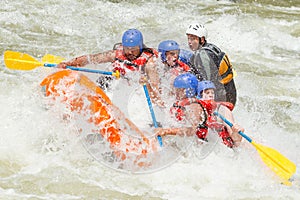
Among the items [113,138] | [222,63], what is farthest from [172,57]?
[113,138]

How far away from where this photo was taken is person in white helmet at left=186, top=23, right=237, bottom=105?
601 cm

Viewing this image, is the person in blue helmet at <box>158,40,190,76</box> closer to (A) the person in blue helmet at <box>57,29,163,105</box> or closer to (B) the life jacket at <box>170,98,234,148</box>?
(A) the person in blue helmet at <box>57,29,163,105</box>

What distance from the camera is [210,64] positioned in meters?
6.02

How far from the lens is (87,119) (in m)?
5.70

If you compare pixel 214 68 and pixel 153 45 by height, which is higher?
pixel 214 68

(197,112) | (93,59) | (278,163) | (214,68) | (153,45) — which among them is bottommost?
(278,163)

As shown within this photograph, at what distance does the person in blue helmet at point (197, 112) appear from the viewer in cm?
533

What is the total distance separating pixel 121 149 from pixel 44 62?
2250 millimetres

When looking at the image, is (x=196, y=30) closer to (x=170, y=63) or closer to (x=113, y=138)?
(x=170, y=63)

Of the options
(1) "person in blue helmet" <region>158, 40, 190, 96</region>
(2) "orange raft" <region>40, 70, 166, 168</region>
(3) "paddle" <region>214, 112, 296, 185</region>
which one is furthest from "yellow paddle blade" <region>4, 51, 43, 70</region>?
(3) "paddle" <region>214, 112, 296, 185</region>

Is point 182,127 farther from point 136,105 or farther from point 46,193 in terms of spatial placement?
point 46,193

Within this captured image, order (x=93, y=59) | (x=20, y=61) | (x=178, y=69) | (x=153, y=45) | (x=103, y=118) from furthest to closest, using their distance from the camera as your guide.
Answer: (x=153, y=45) → (x=20, y=61) → (x=93, y=59) → (x=178, y=69) → (x=103, y=118)

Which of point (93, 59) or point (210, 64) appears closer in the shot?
point (210, 64)

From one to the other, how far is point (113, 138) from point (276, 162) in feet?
5.68
